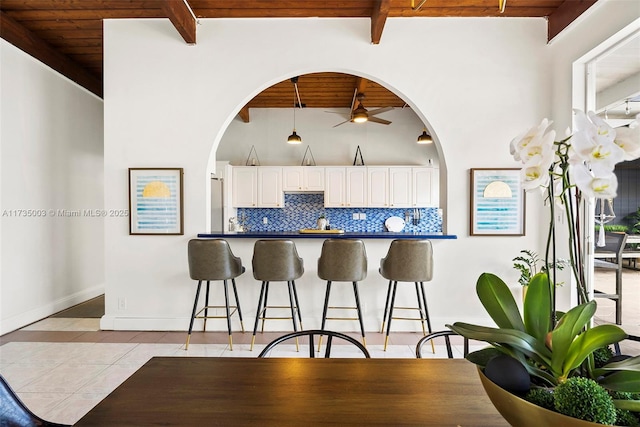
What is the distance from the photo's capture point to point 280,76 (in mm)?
3791

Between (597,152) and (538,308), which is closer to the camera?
(597,152)

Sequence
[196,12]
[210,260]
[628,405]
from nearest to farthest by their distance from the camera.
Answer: [628,405]
[210,260]
[196,12]

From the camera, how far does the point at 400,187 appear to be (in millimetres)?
6254

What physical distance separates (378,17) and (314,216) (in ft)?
12.8

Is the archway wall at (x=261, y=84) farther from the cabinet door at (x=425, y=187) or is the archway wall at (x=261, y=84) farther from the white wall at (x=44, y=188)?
the cabinet door at (x=425, y=187)

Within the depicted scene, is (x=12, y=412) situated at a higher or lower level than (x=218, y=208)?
lower

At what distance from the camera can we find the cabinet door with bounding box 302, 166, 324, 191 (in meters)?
6.26

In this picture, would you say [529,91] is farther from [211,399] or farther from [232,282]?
[211,399]

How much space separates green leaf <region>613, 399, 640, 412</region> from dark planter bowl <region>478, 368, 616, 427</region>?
118 millimetres

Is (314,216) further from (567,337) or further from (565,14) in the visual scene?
(567,337)

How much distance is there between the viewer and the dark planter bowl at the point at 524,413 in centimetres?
66

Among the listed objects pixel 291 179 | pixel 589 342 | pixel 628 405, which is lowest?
pixel 628 405

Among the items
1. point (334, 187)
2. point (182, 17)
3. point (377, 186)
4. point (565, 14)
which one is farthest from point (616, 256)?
point (182, 17)

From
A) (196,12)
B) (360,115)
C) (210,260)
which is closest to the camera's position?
(210,260)
